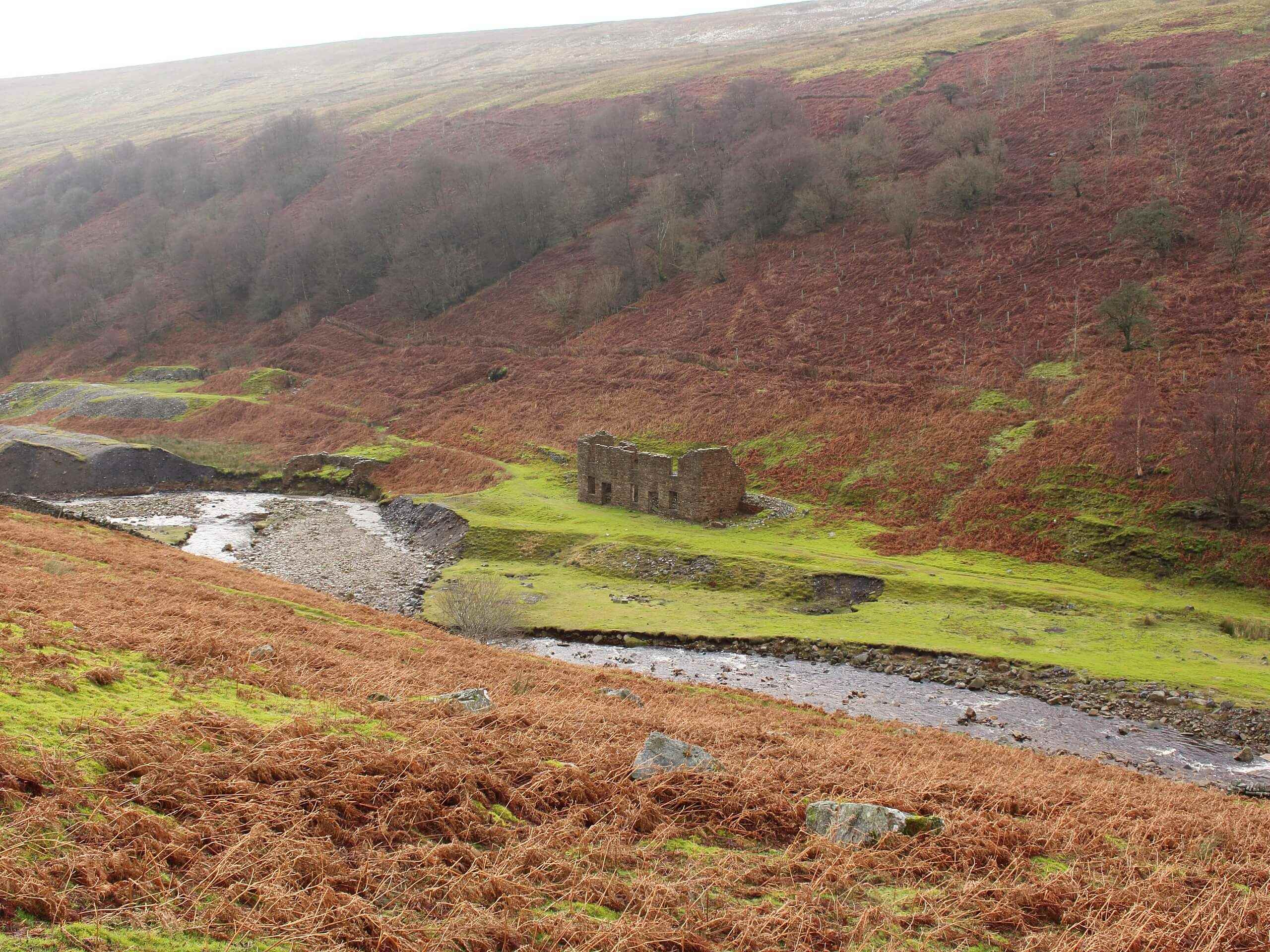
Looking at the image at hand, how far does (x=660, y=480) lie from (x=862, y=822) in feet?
119

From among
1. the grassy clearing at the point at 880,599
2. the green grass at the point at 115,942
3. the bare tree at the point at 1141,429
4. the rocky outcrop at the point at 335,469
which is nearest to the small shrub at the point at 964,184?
the bare tree at the point at 1141,429

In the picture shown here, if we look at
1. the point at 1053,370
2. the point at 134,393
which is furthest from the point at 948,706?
the point at 134,393

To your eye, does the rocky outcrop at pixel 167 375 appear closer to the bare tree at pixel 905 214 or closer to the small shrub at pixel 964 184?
the bare tree at pixel 905 214

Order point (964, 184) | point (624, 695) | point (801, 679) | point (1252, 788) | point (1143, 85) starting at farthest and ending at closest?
point (1143, 85), point (964, 184), point (801, 679), point (1252, 788), point (624, 695)

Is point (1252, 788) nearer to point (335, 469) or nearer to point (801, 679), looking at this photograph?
point (801, 679)

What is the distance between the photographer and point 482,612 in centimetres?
3158

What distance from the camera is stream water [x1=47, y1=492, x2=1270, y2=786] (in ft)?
76.2

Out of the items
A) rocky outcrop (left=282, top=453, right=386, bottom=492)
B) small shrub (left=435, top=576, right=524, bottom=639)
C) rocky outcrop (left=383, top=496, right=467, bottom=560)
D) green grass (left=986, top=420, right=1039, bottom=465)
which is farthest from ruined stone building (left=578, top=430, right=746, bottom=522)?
rocky outcrop (left=282, top=453, right=386, bottom=492)

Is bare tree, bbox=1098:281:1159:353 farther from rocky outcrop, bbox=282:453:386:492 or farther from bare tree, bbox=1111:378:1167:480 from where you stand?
rocky outcrop, bbox=282:453:386:492

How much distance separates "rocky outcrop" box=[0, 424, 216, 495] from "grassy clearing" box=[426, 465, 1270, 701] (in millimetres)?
29535

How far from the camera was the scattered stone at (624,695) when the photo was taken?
17672 mm

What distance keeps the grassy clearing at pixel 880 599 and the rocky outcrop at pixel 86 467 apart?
2953 centimetres

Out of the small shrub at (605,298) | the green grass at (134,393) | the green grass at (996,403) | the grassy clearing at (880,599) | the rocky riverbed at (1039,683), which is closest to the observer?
the rocky riverbed at (1039,683)

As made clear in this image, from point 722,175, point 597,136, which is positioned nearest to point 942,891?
point 722,175
